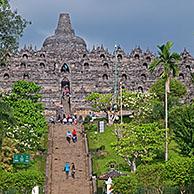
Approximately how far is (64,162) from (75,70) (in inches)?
1610

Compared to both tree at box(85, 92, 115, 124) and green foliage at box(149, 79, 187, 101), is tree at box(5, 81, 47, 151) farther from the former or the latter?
green foliage at box(149, 79, 187, 101)

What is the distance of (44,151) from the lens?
2019 inches

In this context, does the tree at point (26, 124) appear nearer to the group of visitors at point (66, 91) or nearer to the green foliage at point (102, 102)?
the green foliage at point (102, 102)

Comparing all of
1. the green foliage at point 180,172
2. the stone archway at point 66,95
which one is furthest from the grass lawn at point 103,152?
the stone archway at point 66,95

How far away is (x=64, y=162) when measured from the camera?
157 ft

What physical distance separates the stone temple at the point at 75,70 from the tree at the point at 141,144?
3307 cm

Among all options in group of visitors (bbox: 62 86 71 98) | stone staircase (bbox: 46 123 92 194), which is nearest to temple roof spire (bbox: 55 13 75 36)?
group of visitors (bbox: 62 86 71 98)

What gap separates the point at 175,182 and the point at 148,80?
51.0 metres

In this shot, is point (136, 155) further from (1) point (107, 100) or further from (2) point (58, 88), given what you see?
(2) point (58, 88)

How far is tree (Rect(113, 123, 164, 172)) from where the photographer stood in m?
44.8

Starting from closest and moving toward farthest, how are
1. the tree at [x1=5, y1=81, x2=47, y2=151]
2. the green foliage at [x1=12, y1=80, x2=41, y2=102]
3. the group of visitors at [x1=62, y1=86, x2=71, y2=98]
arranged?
the tree at [x1=5, y1=81, x2=47, y2=151] → the green foliage at [x1=12, y1=80, x2=41, y2=102] → the group of visitors at [x1=62, y1=86, x2=71, y2=98]

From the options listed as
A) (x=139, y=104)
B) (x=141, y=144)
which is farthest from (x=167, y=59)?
(x=139, y=104)

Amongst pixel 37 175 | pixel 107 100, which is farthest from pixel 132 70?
pixel 37 175

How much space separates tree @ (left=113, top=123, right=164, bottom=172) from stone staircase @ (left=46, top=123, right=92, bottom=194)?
3247 millimetres
